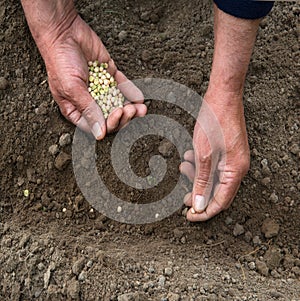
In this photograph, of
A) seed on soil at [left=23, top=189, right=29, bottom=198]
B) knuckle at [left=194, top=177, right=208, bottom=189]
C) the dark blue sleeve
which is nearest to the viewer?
the dark blue sleeve

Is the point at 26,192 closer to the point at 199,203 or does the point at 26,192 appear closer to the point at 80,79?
the point at 80,79

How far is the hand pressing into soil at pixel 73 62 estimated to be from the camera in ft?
6.31

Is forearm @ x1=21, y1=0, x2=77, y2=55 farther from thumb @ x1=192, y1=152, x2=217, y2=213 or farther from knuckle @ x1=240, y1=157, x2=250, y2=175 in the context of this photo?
knuckle @ x1=240, y1=157, x2=250, y2=175

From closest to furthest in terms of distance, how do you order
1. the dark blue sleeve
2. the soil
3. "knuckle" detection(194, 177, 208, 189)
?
1. the dark blue sleeve
2. the soil
3. "knuckle" detection(194, 177, 208, 189)

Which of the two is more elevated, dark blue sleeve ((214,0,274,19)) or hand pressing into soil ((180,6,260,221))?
dark blue sleeve ((214,0,274,19))

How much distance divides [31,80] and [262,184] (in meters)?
0.90

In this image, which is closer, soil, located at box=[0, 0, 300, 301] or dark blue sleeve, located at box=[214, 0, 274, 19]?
dark blue sleeve, located at box=[214, 0, 274, 19]

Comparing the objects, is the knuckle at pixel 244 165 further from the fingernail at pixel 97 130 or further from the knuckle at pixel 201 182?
the fingernail at pixel 97 130

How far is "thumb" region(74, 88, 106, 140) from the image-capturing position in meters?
1.91

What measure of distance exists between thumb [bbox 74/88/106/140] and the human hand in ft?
1.04

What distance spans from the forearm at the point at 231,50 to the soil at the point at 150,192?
20cm

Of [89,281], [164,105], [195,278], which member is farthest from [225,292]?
[164,105]

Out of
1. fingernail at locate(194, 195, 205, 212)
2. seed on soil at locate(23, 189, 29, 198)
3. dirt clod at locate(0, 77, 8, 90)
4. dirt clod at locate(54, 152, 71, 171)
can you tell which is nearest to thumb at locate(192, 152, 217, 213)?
fingernail at locate(194, 195, 205, 212)

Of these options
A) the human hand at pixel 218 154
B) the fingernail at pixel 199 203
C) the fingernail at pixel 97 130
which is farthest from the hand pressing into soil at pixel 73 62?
the fingernail at pixel 199 203
